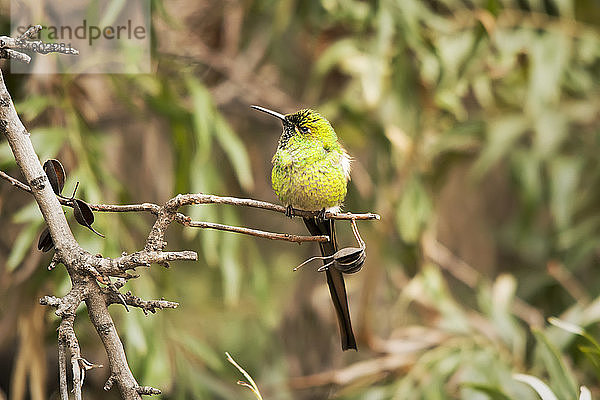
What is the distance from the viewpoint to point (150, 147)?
175 cm

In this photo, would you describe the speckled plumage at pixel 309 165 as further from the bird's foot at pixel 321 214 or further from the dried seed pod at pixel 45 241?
the dried seed pod at pixel 45 241

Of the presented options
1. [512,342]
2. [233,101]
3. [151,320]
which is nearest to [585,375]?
[512,342]

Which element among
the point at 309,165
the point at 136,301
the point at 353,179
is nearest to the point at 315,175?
the point at 309,165

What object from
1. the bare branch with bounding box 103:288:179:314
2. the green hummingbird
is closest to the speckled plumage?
the green hummingbird

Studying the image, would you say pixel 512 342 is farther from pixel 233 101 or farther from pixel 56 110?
pixel 56 110

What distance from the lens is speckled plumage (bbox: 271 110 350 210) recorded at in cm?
54

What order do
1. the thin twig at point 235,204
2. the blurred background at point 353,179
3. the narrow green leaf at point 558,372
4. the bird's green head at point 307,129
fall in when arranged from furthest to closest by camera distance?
the blurred background at point 353,179 → the narrow green leaf at point 558,372 → the bird's green head at point 307,129 → the thin twig at point 235,204

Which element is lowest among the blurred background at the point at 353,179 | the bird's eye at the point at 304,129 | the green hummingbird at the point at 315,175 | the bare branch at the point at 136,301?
the bare branch at the point at 136,301

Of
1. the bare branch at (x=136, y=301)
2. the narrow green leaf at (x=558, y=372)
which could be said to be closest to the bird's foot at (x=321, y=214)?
the bare branch at (x=136, y=301)

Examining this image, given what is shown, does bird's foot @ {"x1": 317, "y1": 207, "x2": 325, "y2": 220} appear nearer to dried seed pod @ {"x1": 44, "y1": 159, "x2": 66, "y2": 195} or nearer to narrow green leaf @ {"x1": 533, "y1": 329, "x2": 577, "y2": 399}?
dried seed pod @ {"x1": 44, "y1": 159, "x2": 66, "y2": 195}
